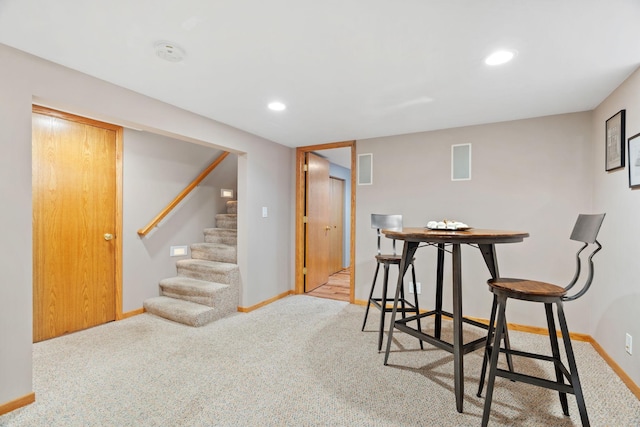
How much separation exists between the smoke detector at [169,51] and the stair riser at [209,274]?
231cm

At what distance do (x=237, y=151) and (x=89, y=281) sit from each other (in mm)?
2016

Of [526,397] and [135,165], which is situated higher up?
[135,165]

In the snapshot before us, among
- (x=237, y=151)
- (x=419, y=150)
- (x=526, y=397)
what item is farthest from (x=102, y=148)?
(x=526, y=397)

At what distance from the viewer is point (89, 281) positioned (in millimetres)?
2996

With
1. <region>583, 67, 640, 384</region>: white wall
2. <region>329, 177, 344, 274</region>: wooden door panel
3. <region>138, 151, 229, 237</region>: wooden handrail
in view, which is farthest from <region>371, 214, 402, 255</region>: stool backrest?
<region>329, 177, 344, 274</region>: wooden door panel

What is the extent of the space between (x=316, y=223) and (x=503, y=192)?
2.50m

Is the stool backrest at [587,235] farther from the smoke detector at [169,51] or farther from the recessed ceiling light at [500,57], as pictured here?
the smoke detector at [169,51]

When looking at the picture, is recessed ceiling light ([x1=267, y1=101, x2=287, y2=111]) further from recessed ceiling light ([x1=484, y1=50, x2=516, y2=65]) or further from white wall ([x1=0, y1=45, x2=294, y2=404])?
recessed ceiling light ([x1=484, y1=50, x2=516, y2=65])

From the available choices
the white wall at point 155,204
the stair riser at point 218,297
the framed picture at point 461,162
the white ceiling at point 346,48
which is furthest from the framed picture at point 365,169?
the white wall at point 155,204

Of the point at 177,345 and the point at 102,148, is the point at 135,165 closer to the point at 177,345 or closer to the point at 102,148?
the point at 102,148

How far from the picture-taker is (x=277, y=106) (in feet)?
8.79

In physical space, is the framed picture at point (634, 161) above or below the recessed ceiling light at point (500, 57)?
below

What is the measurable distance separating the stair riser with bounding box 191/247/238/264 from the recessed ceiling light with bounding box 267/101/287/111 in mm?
1849

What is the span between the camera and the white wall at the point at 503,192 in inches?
111
